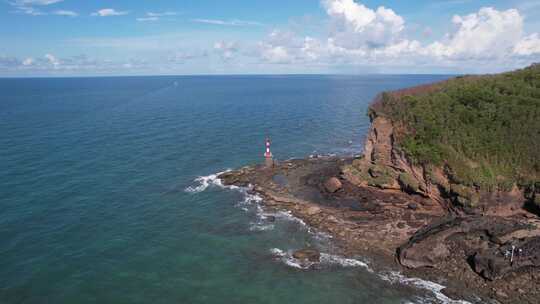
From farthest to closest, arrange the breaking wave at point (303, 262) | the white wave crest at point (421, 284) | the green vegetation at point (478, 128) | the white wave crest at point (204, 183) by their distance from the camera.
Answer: the white wave crest at point (204, 183)
the green vegetation at point (478, 128)
the breaking wave at point (303, 262)
the white wave crest at point (421, 284)

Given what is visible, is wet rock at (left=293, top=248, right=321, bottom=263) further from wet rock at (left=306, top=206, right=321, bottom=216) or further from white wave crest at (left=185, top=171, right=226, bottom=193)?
white wave crest at (left=185, top=171, right=226, bottom=193)

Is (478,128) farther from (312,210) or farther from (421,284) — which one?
(421,284)

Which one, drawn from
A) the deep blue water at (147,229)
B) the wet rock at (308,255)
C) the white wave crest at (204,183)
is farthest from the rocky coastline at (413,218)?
the deep blue water at (147,229)

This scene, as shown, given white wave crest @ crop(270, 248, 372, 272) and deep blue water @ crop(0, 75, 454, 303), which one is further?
white wave crest @ crop(270, 248, 372, 272)

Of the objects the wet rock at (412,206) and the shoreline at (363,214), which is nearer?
the shoreline at (363,214)

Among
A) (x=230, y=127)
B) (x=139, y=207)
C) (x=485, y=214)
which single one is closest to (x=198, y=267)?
(x=139, y=207)

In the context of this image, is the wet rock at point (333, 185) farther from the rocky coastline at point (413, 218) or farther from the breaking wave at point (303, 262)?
the breaking wave at point (303, 262)

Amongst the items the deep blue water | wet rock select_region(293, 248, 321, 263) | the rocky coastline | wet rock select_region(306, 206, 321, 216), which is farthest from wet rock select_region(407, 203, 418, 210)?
wet rock select_region(293, 248, 321, 263)

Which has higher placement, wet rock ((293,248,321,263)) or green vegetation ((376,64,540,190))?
green vegetation ((376,64,540,190))
